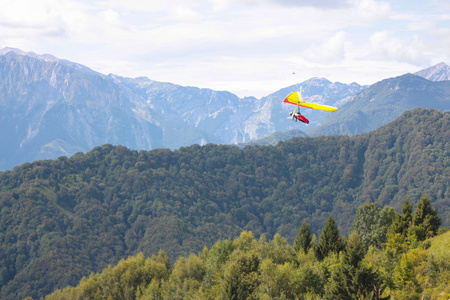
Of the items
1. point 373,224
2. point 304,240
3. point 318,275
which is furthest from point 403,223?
point 318,275

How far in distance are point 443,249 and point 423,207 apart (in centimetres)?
A: 2483

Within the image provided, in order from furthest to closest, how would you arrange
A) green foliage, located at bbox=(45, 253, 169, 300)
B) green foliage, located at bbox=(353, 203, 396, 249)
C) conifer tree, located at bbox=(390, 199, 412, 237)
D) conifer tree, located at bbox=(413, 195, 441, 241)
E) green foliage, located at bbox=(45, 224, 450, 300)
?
green foliage, located at bbox=(45, 253, 169, 300) < green foliage, located at bbox=(353, 203, 396, 249) < conifer tree, located at bbox=(390, 199, 412, 237) < conifer tree, located at bbox=(413, 195, 441, 241) < green foliage, located at bbox=(45, 224, 450, 300)

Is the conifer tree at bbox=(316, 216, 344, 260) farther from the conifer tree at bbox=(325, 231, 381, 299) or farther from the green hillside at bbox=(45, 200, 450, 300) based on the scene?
the conifer tree at bbox=(325, 231, 381, 299)

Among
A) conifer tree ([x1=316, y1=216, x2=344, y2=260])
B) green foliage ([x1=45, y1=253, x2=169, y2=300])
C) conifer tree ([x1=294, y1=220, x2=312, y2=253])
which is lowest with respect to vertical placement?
green foliage ([x1=45, y1=253, x2=169, y2=300])

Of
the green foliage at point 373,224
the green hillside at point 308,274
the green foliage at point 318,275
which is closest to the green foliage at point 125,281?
the green hillside at point 308,274

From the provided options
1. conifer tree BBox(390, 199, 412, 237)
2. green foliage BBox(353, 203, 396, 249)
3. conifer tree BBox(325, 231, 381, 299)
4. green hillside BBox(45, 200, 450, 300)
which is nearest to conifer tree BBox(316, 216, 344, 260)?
green hillside BBox(45, 200, 450, 300)

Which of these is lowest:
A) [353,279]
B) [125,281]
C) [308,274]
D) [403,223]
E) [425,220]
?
[125,281]

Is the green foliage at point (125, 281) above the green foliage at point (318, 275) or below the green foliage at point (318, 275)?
below

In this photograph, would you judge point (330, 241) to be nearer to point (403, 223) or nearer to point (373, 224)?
point (403, 223)

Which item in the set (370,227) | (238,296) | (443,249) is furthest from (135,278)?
(443,249)

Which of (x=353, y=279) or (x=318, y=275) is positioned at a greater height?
(x=353, y=279)

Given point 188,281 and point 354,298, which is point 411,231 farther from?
point 188,281

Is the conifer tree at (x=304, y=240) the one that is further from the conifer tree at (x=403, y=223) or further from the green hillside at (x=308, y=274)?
the conifer tree at (x=403, y=223)

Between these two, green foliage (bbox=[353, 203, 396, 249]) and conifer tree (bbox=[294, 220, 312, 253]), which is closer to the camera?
conifer tree (bbox=[294, 220, 312, 253])
